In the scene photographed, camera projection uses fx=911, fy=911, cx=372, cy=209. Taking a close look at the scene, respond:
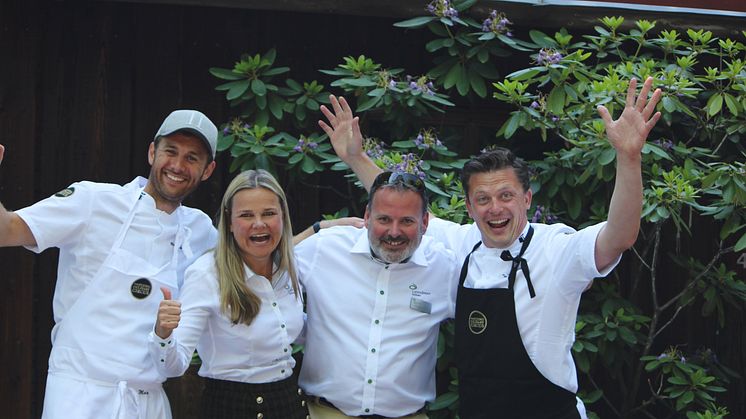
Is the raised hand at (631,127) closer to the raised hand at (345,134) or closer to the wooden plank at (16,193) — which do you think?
the raised hand at (345,134)

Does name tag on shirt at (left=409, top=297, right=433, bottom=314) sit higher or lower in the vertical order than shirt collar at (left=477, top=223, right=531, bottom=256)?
lower

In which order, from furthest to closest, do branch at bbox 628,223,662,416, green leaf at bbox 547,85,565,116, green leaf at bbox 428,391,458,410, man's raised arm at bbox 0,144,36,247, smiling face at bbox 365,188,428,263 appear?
branch at bbox 628,223,662,416, green leaf at bbox 547,85,565,116, green leaf at bbox 428,391,458,410, smiling face at bbox 365,188,428,263, man's raised arm at bbox 0,144,36,247

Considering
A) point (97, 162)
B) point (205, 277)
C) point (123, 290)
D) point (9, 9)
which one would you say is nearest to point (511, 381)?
point (205, 277)

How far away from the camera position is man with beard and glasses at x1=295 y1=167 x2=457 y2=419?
11.1ft

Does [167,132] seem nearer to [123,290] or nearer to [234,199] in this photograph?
[234,199]

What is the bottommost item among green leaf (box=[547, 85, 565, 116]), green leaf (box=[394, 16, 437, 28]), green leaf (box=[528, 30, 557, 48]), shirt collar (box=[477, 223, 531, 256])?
shirt collar (box=[477, 223, 531, 256])

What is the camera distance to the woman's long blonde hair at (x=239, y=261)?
318 centimetres

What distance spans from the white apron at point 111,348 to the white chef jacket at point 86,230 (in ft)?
0.13

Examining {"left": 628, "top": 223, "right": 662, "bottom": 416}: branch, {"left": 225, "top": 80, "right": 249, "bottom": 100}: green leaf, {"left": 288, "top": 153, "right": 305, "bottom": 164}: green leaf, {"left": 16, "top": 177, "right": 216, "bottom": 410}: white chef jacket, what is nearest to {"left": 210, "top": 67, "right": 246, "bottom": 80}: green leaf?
{"left": 225, "top": 80, "right": 249, "bottom": 100}: green leaf

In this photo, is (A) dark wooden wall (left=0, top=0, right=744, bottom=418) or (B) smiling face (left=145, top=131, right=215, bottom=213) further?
(A) dark wooden wall (left=0, top=0, right=744, bottom=418)

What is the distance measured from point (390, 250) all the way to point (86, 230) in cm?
111

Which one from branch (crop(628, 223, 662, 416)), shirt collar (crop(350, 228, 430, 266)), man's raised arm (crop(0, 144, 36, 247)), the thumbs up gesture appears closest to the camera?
the thumbs up gesture

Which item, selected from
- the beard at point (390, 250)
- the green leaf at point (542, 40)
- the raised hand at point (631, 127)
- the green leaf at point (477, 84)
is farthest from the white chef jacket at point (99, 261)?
the green leaf at point (542, 40)

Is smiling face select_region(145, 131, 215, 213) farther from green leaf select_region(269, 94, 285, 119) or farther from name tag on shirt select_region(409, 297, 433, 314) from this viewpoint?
green leaf select_region(269, 94, 285, 119)
